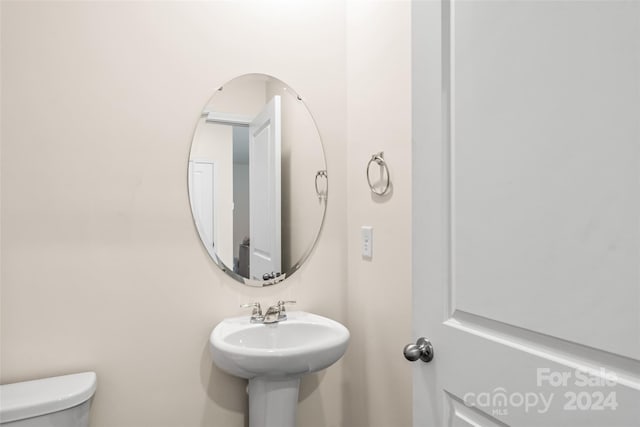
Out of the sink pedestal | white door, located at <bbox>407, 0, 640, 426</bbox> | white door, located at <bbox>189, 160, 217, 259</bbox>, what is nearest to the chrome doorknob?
white door, located at <bbox>407, 0, 640, 426</bbox>

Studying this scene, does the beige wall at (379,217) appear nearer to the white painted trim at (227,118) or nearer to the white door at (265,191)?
the white door at (265,191)

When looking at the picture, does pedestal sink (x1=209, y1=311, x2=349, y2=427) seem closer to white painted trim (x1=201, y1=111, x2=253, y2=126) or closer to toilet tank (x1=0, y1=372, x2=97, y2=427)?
toilet tank (x1=0, y1=372, x2=97, y2=427)

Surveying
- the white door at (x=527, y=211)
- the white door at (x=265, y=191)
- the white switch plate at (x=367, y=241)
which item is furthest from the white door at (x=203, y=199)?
the white door at (x=527, y=211)

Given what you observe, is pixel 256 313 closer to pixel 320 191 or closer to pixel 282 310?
pixel 282 310

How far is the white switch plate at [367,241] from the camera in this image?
1.52 metres

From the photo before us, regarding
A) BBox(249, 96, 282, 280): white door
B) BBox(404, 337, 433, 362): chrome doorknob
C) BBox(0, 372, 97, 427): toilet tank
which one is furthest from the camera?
BBox(249, 96, 282, 280): white door

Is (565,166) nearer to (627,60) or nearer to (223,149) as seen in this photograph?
(627,60)

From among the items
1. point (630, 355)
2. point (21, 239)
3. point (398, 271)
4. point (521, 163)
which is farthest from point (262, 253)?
point (630, 355)

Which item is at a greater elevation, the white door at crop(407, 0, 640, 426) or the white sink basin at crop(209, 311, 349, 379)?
the white door at crop(407, 0, 640, 426)

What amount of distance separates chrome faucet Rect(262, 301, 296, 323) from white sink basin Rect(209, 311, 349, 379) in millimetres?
20

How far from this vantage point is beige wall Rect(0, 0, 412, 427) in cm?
126

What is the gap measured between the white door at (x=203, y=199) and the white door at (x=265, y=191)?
0.48 ft

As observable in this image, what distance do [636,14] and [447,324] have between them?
25.1 inches

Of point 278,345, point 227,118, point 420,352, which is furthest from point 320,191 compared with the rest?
point 420,352
